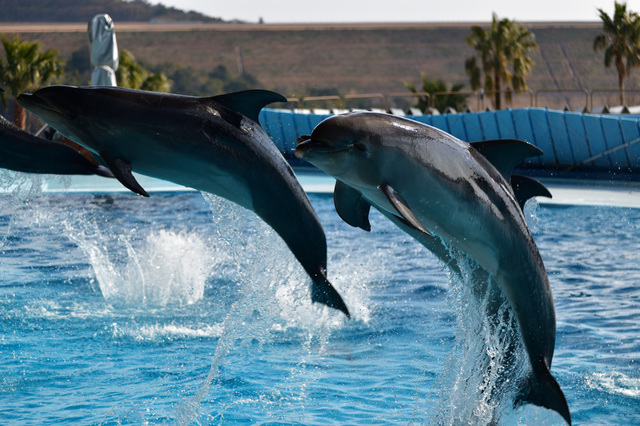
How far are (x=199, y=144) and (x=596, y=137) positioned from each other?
1370cm

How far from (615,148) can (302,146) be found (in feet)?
45.4

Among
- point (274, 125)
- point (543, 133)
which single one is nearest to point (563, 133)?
point (543, 133)

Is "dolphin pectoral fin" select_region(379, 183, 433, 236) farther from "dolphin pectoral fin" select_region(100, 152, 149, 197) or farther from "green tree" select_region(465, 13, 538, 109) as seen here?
"green tree" select_region(465, 13, 538, 109)

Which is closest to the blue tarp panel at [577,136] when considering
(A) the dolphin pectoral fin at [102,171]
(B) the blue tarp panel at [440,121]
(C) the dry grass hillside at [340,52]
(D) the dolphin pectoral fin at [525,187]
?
(B) the blue tarp panel at [440,121]

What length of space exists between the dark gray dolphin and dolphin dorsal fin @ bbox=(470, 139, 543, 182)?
170cm

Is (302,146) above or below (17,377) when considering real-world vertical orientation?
above

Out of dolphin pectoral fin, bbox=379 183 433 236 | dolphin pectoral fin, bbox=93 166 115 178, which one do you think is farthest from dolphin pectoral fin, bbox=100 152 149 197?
dolphin pectoral fin, bbox=379 183 433 236

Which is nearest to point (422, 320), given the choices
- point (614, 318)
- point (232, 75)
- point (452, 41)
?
point (614, 318)

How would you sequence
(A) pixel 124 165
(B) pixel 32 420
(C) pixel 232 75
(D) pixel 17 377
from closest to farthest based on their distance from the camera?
(A) pixel 124 165
(B) pixel 32 420
(D) pixel 17 377
(C) pixel 232 75

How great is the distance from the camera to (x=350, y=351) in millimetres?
5961

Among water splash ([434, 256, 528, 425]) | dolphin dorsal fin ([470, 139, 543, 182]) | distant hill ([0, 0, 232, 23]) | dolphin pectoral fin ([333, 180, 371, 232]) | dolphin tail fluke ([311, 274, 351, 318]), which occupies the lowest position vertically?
water splash ([434, 256, 528, 425])

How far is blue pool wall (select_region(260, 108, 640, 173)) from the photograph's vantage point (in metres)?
15.6

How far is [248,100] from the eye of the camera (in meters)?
3.47

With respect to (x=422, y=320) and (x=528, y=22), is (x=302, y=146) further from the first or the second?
(x=528, y=22)
